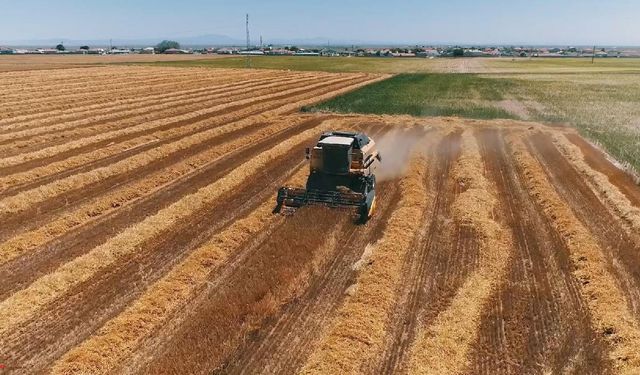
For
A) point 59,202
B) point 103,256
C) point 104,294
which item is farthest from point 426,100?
point 104,294

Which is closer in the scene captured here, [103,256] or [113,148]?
[103,256]

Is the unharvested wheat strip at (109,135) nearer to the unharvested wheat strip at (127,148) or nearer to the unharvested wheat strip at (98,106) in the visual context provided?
the unharvested wheat strip at (127,148)

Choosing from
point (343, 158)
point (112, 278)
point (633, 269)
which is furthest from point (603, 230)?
point (112, 278)

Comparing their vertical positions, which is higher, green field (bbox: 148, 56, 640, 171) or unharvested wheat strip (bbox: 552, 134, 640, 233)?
green field (bbox: 148, 56, 640, 171)

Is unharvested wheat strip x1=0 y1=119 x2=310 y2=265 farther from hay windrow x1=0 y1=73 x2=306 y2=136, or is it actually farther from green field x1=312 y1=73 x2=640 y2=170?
green field x1=312 y1=73 x2=640 y2=170

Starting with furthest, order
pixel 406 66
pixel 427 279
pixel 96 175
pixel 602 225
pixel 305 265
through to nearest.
Result: pixel 406 66
pixel 96 175
pixel 602 225
pixel 305 265
pixel 427 279

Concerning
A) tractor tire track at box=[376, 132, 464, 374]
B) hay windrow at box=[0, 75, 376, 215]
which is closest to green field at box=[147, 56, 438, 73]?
hay windrow at box=[0, 75, 376, 215]

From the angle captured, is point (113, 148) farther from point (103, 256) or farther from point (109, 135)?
point (103, 256)
